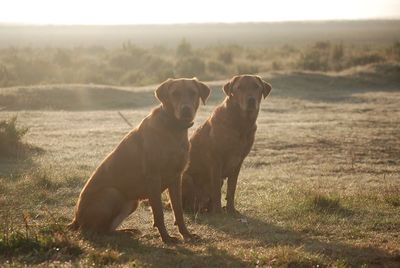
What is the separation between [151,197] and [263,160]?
7021 millimetres

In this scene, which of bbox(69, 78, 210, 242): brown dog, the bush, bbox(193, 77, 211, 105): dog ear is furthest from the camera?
the bush

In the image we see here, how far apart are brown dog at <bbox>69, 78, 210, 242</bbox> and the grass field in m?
0.25

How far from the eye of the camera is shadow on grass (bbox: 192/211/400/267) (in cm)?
647

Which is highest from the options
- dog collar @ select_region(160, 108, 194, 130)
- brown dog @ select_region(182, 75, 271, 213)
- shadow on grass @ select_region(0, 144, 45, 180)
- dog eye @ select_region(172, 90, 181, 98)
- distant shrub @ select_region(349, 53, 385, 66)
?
dog eye @ select_region(172, 90, 181, 98)

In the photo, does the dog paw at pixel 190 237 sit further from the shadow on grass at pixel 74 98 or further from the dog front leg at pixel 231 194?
the shadow on grass at pixel 74 98

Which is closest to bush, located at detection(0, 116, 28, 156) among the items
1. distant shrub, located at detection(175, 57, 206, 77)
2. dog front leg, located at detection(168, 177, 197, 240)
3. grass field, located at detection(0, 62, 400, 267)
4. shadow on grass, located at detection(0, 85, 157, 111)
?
grass field, located at detection(0, 62, 400, 267)

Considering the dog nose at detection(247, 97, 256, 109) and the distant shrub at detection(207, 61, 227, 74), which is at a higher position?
the dog nose at detection(247, 97, 256, 109)

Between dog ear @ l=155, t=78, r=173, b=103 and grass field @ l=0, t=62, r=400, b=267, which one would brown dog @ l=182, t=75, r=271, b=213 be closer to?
grass field @ l=0, t=62, r=400, b=267

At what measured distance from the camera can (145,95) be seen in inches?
961

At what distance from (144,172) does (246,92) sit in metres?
2.18

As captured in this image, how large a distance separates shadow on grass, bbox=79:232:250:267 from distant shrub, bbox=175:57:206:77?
1046 inches

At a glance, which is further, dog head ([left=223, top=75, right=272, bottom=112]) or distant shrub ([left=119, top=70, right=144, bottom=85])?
distant shrub ([left=119, top=70, right=144, bottom=85])

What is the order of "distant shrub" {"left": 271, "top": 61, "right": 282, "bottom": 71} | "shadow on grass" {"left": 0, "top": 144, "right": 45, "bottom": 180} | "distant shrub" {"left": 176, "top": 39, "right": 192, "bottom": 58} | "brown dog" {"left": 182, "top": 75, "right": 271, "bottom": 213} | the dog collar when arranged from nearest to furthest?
1. the dog collar
2. "brown dog" {"left": 182, "top": 75, "right": 271, "bottom": 213}
3. "shadow on grass" {"left": 0, "top": 144, "right": 45, "bottom": 180}
4. "distant shrub" {"left": 271, "top": 61, "right": 282, "bottom": 71}
5. "distant shrub" {"left": 176, "top": 39, "right": 192, "bottom": 58}

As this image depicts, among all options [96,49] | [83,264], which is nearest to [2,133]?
[83,264]
